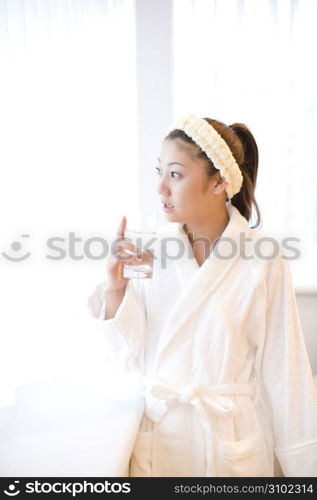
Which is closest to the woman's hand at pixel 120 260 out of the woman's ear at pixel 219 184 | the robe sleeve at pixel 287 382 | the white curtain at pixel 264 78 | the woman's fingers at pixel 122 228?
the woman's fingers at pixel 122 228

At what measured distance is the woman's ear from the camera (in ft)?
3.75

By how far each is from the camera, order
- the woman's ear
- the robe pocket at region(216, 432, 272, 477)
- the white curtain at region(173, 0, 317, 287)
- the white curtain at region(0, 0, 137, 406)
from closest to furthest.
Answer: the robe pocket at region(216, 432, 272, 477), the woman's ear, the white curtain at region(0, 0, 137, 406), the white curtain at region(173, 0, 317, 287)

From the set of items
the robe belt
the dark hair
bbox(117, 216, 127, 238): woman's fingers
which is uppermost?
the dark hair

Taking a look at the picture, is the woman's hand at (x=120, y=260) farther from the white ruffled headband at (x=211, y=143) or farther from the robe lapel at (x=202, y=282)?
the white ruffled headband at (x=211, y=143)

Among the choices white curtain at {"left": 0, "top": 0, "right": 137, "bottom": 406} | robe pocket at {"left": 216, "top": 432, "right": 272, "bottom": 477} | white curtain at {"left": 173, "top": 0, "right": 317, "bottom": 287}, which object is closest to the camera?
robe pocket at {"left": 216, "top": 432, "right": 272, "bottom": 477}

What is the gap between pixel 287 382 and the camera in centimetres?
109

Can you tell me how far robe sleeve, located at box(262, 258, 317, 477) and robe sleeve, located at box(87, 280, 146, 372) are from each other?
0.32m

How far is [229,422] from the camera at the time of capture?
3.48ft

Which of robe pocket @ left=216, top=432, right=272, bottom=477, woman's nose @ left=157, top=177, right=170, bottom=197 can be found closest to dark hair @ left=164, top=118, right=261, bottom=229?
woman's nose @ left=157, top=177, right=170, bottom=197

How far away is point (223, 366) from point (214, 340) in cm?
6

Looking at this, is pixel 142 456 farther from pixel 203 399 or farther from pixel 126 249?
pixel 126 249

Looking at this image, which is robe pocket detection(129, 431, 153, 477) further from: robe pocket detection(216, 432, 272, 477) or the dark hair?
the dark hair
